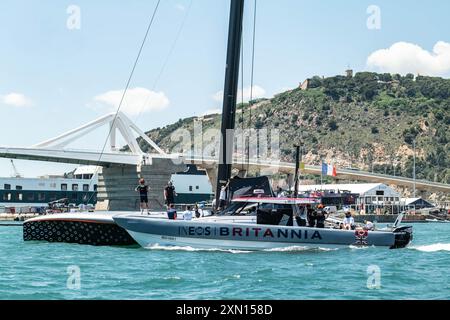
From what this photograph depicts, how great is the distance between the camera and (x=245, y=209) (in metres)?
25.9

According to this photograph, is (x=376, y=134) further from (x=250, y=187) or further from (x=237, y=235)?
(x=237, y=235)

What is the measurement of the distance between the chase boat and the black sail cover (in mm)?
569

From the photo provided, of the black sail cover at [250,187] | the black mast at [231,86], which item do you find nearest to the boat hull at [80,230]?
the black mast at [231,86]

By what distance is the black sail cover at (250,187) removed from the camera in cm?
2585

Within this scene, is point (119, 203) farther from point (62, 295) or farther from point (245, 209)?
point (62, 295)

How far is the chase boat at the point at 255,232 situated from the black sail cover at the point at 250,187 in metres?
0.57

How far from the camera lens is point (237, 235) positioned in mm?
23984

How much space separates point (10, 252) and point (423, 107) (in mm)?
170870

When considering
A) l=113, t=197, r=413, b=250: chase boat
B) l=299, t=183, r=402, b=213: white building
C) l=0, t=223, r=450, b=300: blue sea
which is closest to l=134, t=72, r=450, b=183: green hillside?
l=299, t=183, r=402, b=213: white building

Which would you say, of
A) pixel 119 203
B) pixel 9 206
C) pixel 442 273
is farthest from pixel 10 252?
pixel 9 206

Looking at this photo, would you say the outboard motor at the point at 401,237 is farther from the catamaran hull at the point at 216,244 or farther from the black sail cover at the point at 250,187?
the black sail cover at the point at 250,187

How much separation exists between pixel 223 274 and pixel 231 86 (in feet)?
33.2

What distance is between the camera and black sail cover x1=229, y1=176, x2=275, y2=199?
25.9m

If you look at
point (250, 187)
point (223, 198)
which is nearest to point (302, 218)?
point (250, 187)
